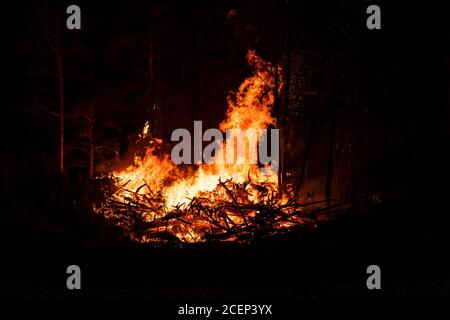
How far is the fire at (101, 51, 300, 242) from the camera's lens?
30.8ft

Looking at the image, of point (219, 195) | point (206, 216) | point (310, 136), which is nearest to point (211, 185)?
point (219, 195)

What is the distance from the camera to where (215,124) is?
43.8ft

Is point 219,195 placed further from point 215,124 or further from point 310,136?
point 215,124

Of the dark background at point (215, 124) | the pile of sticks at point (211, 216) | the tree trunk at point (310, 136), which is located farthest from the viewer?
the tree trunk at point (310, 136)

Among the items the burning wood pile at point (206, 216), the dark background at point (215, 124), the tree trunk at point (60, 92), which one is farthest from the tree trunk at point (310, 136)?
the tree trunk at point (60, 92)

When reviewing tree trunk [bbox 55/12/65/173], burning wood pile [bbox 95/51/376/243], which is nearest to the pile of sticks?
burning wood pile [bbox 95/51/376/243]

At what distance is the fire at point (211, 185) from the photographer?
Result: 9383mm

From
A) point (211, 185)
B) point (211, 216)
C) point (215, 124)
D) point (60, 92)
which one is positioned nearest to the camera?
point (211, 216)

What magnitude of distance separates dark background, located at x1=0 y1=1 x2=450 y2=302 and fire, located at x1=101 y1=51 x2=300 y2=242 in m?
0.75

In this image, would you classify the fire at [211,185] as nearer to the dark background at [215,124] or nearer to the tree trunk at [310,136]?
the tree trunk at [310,136]

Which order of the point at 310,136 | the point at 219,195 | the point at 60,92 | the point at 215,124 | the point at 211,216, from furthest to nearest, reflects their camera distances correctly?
the point at 215,124
the point at 60,92
the point at 310,136
the point at 219,195
the point at 211,216

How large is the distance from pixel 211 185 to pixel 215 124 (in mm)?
2585

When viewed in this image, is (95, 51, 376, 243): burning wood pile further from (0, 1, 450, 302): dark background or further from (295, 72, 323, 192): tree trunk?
(0, 1, 450, 302): dark background

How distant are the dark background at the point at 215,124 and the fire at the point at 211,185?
752 mm
